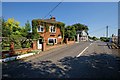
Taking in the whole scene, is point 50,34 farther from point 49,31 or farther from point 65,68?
A: point 65,68

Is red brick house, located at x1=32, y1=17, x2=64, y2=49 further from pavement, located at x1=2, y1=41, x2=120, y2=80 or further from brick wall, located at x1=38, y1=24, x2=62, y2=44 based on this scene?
pavement, located at x1=2, y1=41, x2=120, y2=80

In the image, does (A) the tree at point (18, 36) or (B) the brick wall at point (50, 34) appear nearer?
(A) the tree at point (18, 36)

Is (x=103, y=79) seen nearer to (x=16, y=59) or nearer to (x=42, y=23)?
(x=16, y=59)

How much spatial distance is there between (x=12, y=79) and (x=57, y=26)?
35.8 meters

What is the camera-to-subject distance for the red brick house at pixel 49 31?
42072 millimetres

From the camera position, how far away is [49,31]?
43.5 m

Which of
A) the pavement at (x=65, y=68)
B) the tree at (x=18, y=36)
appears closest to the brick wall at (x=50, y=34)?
the tree at (x=18, y=36)

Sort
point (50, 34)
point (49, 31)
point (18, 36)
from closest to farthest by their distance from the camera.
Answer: point (18, 36)
point (49, 31)
point (50, 34)

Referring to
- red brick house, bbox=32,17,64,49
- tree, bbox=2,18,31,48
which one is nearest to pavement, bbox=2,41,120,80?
tree, bbox=2,18,31,48

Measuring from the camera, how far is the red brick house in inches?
1656

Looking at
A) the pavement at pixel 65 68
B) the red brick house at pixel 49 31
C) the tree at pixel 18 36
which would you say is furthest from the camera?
the red brick house at pixel 49 31

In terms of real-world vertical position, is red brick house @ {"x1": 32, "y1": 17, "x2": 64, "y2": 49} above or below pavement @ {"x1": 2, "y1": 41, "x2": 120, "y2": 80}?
above

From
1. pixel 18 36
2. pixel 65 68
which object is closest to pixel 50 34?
pixel 18 36

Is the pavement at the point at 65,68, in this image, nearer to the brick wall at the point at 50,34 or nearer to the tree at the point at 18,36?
Result: the tree at the point at 18,36
